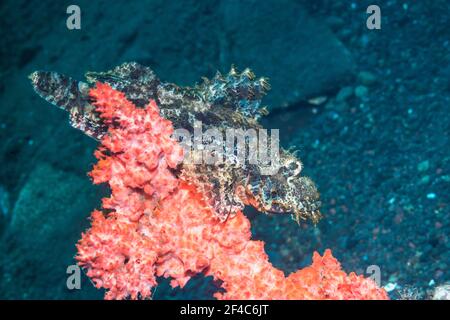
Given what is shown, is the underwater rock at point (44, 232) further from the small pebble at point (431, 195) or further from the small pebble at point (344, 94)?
the small pebble at point (431, 195)

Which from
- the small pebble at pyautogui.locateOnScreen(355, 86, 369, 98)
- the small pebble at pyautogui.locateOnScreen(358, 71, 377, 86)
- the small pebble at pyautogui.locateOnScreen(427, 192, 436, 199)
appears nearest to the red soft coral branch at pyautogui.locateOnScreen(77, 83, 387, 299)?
the small pebble at pyautogui.locateOnScreen(427, 192, 436, 199)

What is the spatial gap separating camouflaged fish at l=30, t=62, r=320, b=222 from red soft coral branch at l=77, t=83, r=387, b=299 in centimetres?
19

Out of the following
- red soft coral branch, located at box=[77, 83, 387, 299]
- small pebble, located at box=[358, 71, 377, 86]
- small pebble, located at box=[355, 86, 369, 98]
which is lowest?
red soft coral branch, located at box=[77, 83, 387, 299]

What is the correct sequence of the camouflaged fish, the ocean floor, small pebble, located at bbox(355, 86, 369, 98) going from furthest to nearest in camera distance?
small pebble, located at bbox(355, 86, 369, 98)
the ocean floor
the camouflaged fish

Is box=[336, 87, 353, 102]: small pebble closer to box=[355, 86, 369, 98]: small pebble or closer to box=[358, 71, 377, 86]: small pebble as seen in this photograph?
box=[355, 86, 369, 98]: small pebble

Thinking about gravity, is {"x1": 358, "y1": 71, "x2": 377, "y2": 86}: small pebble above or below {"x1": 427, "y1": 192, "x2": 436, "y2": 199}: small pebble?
above

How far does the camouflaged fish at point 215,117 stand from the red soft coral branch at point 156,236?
0.19 metres

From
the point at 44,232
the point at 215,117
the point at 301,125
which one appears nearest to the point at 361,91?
the point at 301,125

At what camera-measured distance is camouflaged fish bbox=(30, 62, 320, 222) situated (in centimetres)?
310

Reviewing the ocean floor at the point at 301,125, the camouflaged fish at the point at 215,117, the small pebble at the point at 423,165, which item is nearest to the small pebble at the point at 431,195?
the ocean floor at the point at 301,125

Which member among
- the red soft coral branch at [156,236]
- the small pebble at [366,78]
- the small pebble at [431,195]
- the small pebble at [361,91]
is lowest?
the red soft coral branch at [156,236]

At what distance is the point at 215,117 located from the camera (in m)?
3.52

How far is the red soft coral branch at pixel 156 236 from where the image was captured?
9.62 ft

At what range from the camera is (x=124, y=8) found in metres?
7.21
